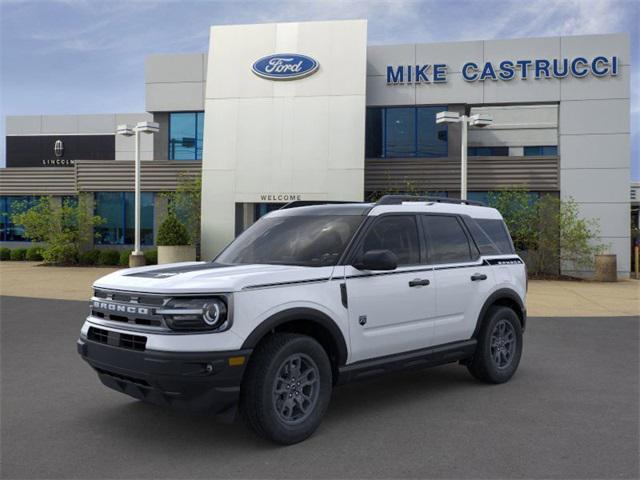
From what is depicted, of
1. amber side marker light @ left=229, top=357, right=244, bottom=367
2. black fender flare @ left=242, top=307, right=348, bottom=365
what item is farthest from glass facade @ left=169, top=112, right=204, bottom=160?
amber side marker light @ left=229, top=357, right=244, bottom=367

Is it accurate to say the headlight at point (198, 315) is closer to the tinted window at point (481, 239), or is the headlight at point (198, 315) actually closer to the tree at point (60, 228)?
the tinted window at point (481, 239)

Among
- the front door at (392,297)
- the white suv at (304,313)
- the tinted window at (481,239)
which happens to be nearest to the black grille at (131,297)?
the white suv at (304,313)

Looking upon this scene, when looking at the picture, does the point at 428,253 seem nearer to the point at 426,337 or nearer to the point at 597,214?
the point at 426,337

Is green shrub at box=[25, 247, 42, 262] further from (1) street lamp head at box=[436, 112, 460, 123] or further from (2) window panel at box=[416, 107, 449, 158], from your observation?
(1) street lamp head at box=[436, 112, 460, 123]

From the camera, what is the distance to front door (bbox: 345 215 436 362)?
17.0 feet

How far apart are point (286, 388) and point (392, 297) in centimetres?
133

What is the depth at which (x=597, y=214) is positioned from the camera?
75.4ft

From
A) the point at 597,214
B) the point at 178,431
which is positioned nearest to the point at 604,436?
the point at 178,431

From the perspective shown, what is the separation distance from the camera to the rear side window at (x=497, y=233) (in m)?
6.95

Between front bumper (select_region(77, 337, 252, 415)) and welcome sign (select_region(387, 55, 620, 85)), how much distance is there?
72.8 feet

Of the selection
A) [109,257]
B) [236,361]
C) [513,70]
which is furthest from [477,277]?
[109,257]

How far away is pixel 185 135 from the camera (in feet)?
92.1

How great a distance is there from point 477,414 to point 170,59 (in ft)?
83.7

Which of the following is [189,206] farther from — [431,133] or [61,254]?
[431,133]
